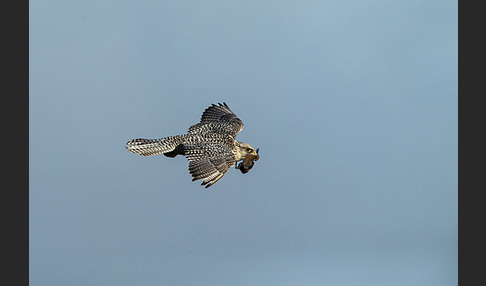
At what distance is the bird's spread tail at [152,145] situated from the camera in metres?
22.3

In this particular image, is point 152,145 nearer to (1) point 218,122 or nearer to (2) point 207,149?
(2) point 207,149

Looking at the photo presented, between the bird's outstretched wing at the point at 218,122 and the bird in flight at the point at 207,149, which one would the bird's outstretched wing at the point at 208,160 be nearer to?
the bird in flight at the point at 207,149

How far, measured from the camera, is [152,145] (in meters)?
22.5

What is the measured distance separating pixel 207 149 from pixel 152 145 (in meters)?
1.95

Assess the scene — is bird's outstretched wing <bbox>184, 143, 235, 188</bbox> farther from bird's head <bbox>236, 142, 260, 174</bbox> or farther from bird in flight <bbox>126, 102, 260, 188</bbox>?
bird's head <bbox>236, 142, 260, 174</bbox>

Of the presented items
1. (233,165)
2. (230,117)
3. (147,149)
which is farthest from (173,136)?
(230,117)

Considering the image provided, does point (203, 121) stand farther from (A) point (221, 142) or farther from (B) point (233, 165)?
(B) point (233, 165)

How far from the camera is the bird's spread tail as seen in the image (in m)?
22.3

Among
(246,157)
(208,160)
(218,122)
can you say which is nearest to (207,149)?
(208,160)

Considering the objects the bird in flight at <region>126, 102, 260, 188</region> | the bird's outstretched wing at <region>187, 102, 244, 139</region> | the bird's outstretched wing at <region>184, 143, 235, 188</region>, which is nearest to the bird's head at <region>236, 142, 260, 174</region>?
the bird in flight at <region>126, 102, 260, 188</region>

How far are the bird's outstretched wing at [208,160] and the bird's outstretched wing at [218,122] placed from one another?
8.02 ft

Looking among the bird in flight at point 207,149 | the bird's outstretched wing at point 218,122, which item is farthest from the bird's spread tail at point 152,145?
the bird's outstretched wing at point 218,122

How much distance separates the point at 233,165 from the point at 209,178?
61.0 inches

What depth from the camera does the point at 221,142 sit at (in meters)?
23.1
